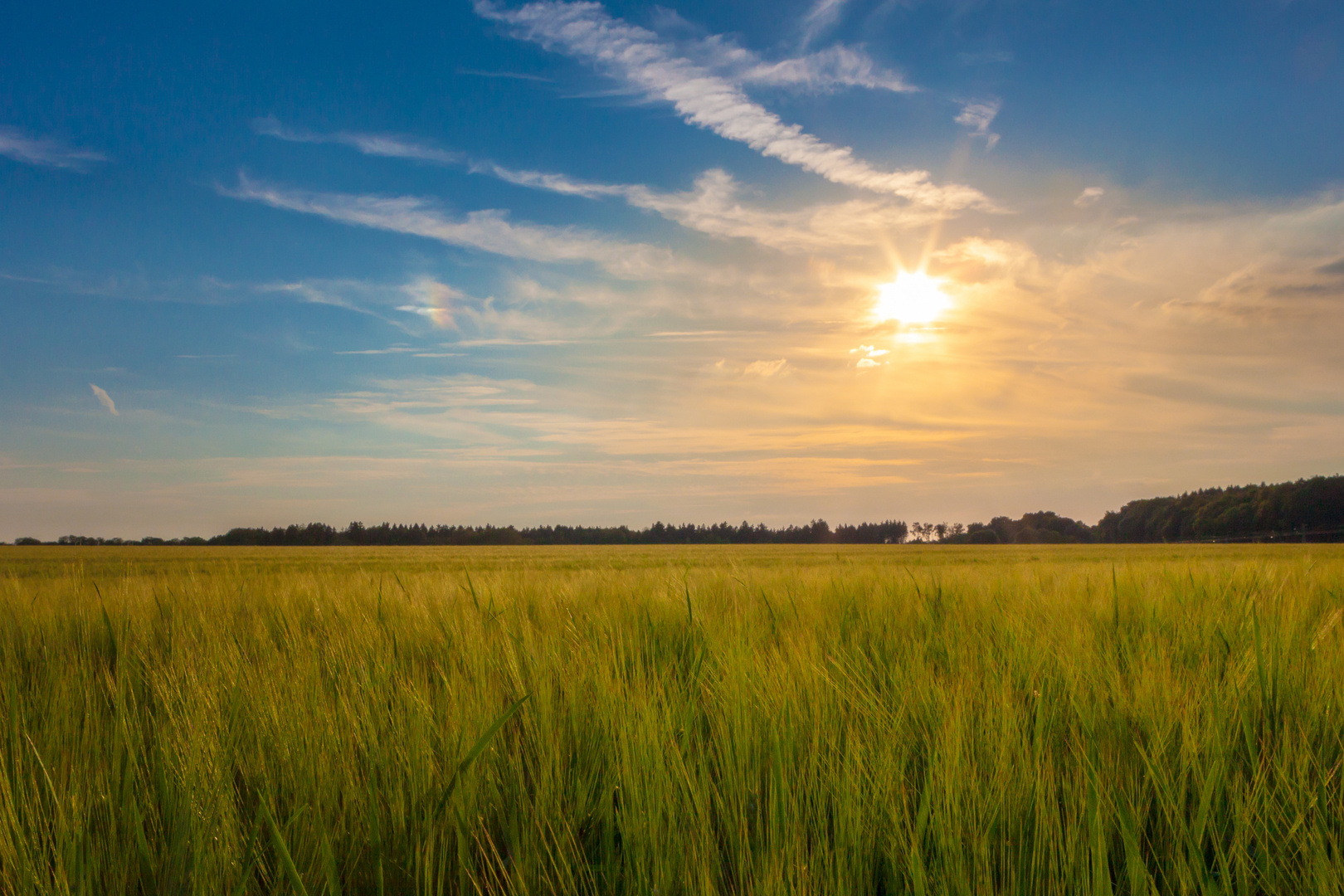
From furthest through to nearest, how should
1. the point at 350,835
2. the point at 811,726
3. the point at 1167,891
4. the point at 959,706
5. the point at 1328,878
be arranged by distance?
the point at 811,726 < the point at 959,706 < the point at 350,835 < the point at 1167,891 < the point at 1328,878

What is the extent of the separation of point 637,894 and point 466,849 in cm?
34

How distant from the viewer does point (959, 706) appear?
4.80ft

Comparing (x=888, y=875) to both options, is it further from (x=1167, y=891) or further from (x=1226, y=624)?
(x=1226, y=624)

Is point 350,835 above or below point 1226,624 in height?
below

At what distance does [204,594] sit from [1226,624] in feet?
17.5

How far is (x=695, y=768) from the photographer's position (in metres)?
1.44

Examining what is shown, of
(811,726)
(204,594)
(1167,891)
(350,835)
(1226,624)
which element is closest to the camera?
(1167,891)

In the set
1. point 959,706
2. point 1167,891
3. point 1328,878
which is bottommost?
point 1167,891

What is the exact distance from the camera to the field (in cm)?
116

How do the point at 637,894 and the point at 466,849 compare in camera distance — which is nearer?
the point at 637,894

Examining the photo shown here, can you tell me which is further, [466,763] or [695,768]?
[695,768]

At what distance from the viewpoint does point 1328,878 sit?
3.51ft

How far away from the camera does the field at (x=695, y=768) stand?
3.79ft

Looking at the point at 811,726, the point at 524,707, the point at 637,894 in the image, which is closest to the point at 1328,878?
the point at 811,726
